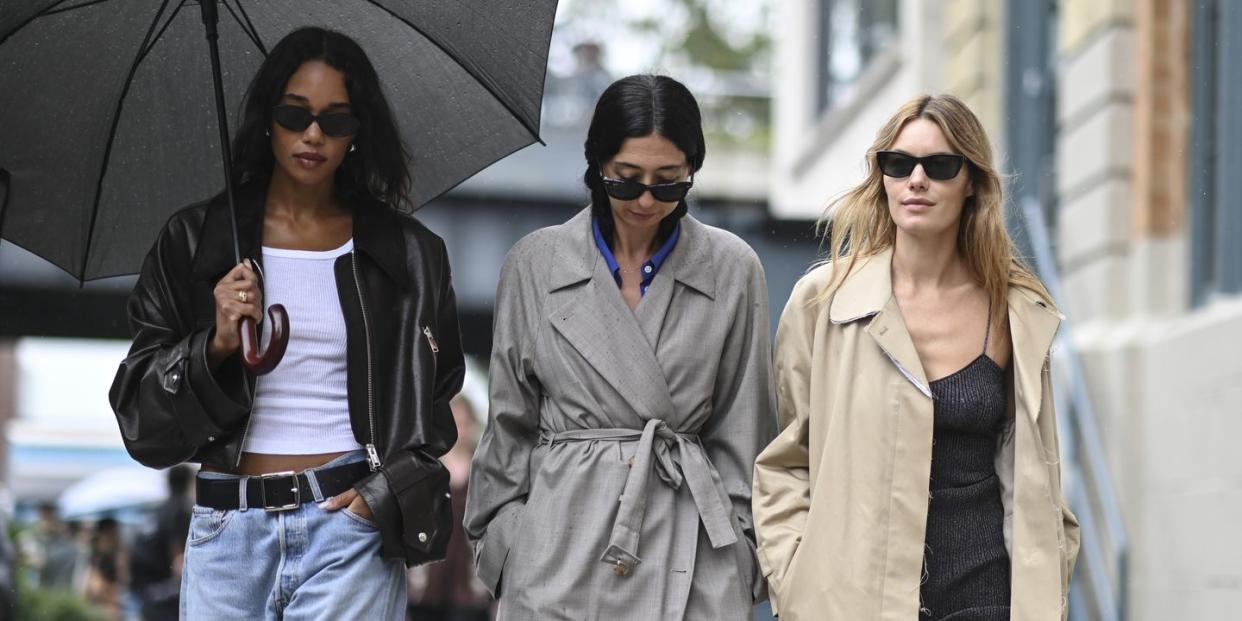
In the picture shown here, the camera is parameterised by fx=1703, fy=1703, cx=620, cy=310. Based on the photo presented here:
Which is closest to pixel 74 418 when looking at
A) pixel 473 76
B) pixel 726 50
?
pixel 726 50

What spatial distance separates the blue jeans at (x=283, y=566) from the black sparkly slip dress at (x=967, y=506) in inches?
53.8

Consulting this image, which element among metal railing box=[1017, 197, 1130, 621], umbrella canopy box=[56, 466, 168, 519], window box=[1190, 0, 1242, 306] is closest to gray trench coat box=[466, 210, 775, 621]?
window box=[1190, 0, 1242, 306]

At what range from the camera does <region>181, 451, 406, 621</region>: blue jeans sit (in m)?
4.05

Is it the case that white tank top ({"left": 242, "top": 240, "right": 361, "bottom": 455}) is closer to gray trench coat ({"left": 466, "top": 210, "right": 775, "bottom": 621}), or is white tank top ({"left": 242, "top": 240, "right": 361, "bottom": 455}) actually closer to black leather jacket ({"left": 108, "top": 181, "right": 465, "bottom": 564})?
black leather jacket ({"left": 108, "top": 181, "right": 465, "bottom": 564})

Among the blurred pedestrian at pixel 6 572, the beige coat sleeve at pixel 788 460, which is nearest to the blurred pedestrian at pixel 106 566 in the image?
the blurred pedestrian at pixel 6 572

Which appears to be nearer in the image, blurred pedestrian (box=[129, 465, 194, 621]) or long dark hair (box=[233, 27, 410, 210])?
long dark hair (box=[233, 27, 410, 210])

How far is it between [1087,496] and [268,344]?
709cm

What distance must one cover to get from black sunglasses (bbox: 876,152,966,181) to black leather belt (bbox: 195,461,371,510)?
1.52 m

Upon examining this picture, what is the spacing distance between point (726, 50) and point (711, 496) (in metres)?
34.1

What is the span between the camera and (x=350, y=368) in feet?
13.6

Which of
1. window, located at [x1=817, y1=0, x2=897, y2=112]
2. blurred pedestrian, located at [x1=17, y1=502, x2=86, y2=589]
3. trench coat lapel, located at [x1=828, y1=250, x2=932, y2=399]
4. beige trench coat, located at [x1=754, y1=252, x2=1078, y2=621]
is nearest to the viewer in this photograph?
beige trench coat, located at [x1=754, y1=252, x2=1078, y2=621]

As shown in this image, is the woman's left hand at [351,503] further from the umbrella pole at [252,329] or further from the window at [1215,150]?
the window at [1215,150]

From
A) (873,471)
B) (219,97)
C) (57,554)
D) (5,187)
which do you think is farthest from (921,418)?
(57,554)

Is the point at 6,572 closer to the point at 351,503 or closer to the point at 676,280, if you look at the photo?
the point at 351,503
